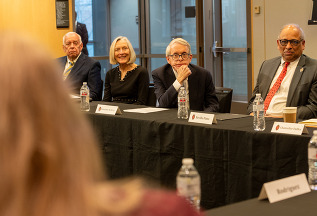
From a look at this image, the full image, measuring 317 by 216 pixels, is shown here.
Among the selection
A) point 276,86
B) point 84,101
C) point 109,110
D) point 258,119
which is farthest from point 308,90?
point 84,101

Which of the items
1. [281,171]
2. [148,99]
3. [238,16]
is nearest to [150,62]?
[238,16]

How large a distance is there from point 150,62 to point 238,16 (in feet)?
7.41

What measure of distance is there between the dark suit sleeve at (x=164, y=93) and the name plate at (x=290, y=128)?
1.53 m

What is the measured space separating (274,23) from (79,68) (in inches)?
99.4

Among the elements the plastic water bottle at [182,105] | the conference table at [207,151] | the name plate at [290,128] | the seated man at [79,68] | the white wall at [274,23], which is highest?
the white wall at [274,23]

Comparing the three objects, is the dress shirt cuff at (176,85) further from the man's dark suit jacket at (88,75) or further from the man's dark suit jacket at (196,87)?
the man's dark suit jacket at (88,75)

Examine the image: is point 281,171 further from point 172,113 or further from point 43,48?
point 43,48

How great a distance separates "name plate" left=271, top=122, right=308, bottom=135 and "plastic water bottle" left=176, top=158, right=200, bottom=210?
1109mm

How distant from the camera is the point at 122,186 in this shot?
0.80m

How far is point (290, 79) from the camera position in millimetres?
Result: 4305

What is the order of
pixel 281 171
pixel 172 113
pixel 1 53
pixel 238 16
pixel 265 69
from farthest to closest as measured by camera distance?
pixel 238 16 < pixel 265 69 < pixel 172 113 < pixel 281 171 < pixel 1 53

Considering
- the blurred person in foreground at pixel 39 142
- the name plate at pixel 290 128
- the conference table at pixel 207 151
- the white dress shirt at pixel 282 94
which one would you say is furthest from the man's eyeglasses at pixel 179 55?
the blurred person in foreground at pixel 39 142

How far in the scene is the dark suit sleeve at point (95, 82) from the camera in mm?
5707

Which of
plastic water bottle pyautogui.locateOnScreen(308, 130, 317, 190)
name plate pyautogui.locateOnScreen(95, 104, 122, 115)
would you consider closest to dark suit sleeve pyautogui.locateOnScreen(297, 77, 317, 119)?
name plate pyautogui.locateOnScreen(95, 104, 122, 115)
